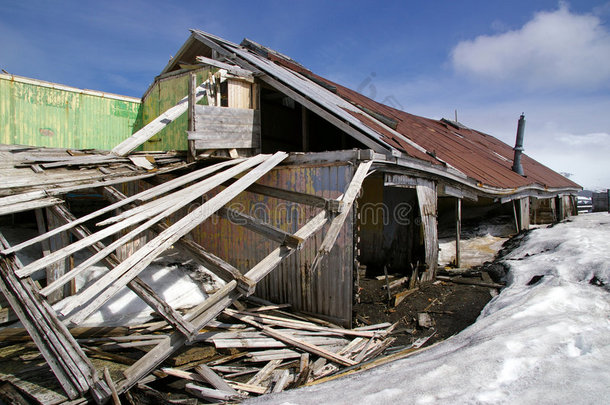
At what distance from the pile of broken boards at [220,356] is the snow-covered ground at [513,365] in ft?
3.42

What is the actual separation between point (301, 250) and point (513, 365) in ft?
12.9

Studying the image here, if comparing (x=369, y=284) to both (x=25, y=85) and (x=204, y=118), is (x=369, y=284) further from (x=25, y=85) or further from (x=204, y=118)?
(x=25, y=85)

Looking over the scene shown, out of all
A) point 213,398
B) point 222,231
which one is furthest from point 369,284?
point 213,398

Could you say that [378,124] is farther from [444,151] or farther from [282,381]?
[282,381]

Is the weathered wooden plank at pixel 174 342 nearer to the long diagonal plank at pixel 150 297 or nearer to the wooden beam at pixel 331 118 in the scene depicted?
the long diagonal plank at pixel 150 297

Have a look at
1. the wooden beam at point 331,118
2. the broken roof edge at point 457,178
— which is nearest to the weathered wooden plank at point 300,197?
the broken roof edge at point 457,178

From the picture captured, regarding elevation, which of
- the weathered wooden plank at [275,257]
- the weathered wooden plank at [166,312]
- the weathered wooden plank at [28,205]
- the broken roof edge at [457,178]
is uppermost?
the broken roof edge at [457,178]

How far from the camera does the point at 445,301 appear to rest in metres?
7.57

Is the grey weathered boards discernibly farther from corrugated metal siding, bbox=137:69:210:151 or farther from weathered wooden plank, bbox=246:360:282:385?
weathered wooden plank, bbox=246:360:282:385

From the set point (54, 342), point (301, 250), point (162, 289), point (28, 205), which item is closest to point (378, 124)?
point (301, 250)

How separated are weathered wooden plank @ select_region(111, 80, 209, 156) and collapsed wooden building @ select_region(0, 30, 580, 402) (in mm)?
32

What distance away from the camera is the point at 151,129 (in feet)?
23.3

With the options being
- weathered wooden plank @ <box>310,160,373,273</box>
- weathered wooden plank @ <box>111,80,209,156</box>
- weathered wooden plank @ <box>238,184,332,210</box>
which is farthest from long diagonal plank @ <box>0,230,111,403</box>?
weathered wooden plank @ <box>238,184,332,210</box>

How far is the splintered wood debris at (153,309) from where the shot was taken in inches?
145
